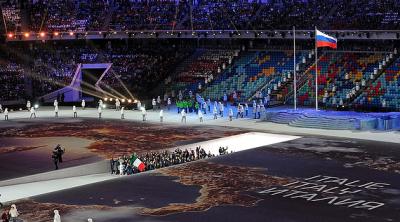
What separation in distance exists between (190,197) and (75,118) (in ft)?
86.5

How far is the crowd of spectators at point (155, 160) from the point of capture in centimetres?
2773

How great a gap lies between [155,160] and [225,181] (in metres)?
4.48

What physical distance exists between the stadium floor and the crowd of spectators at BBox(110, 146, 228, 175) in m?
0.79

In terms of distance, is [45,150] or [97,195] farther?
[45,150]

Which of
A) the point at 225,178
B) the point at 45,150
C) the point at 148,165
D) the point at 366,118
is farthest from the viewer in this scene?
the point at 366,118

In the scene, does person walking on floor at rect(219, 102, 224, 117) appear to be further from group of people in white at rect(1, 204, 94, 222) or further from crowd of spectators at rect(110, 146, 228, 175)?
group of people in white at rect(1, 204, 94, 222)

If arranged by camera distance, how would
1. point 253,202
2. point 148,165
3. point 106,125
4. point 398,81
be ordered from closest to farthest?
point 253,202
point 148,165
point 106,125
point 398,81

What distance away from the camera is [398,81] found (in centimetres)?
4638

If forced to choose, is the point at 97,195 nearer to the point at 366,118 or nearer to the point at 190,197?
the point at 190,197

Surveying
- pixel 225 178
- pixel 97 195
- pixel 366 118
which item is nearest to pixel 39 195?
pixel 97 195

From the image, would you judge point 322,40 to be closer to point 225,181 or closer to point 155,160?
point 155,160

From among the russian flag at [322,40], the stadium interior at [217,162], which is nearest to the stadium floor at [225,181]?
the stadium interior at [217,162]

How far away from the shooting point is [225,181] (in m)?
25.6

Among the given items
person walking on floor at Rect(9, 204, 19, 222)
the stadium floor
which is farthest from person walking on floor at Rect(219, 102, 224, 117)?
person walking on floor at Rect(9, 204, 19, 222)
